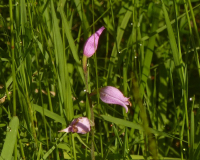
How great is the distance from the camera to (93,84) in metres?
1.64

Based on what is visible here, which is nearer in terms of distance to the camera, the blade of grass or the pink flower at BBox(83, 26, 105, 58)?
the blade of grass

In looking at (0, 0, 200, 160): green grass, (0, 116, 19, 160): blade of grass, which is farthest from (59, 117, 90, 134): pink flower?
(0, 116, 19, 160): blade of grass

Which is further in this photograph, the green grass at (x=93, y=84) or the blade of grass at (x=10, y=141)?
the green grass at (x=93, y=84)

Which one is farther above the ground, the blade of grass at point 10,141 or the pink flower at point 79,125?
the pink flower at point 79,125

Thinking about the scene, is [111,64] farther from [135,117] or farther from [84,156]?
[84,156]

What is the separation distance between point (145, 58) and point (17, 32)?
68 centimetres

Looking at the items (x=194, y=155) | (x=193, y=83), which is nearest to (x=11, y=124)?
(x=194, y=155)

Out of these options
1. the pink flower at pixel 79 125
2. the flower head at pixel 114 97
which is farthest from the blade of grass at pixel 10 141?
the flower head at pixel 114 97

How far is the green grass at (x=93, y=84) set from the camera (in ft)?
3.73

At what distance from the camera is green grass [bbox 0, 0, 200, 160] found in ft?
3.73

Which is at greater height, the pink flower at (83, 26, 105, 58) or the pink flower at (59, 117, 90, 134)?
the pink flower at (83, 26, 105, 58)

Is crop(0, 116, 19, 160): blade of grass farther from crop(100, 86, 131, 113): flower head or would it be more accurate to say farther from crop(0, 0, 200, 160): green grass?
crop(100, 86, 131, 113): flower head

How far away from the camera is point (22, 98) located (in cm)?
129

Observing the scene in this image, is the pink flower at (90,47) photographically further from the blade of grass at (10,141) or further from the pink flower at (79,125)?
the blade of grass at (10,141)
